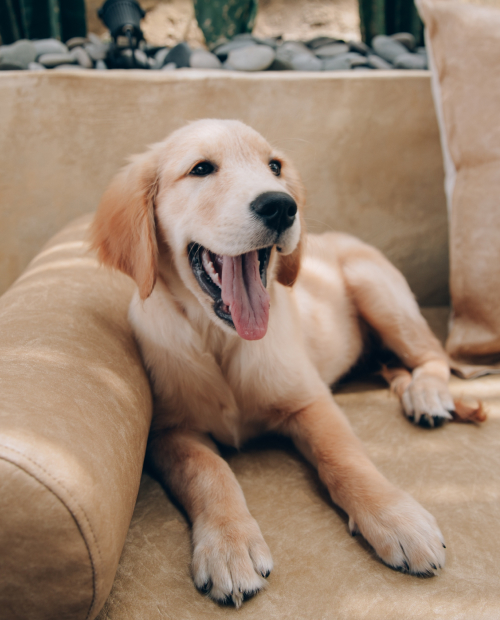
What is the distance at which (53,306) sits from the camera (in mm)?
1454

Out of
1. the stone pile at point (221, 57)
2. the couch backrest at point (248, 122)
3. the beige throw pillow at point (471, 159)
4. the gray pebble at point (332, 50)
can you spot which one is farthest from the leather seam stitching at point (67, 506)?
the gray pebble at point (332, 50)

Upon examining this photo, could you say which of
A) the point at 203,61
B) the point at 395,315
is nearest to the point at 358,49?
the point at 203,61

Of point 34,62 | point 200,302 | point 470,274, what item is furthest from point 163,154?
point 34,62

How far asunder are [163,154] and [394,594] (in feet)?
4.49

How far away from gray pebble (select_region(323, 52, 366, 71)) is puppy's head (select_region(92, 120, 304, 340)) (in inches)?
63.5

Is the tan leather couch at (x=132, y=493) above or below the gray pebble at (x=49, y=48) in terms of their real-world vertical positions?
below

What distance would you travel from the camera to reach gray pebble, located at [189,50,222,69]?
2.80 m

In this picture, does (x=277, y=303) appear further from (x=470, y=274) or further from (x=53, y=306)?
(x=470, y=274)

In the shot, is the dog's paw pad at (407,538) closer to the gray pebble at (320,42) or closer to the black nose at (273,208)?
the black nose at (273,208)

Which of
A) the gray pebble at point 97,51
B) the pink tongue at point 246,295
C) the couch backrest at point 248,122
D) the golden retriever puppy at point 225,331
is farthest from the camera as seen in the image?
the gray pebble at point 97,51

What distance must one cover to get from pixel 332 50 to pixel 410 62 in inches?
23.2

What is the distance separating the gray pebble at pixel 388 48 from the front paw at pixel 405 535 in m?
2.80

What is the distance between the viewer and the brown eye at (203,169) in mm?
1490

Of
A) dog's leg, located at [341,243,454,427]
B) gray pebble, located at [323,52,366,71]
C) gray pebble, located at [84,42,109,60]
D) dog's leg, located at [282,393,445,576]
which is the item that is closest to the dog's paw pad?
dog's leg, located at [282,393,445,576]
